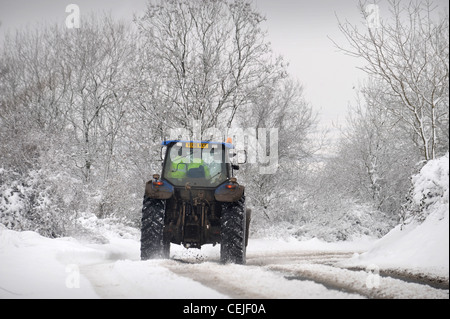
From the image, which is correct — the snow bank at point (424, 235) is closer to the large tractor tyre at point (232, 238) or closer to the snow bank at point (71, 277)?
the large tractor tyre at point (232, 238)

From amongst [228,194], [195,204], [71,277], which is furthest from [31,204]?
[71,277]

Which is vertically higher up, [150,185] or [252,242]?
[150,185]

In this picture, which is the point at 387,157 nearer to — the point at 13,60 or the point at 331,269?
the point at 331,269

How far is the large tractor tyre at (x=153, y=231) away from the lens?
7766 mm

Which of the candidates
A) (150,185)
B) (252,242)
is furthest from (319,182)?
(150,185)

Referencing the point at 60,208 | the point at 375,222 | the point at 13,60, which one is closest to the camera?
the point at 60,208

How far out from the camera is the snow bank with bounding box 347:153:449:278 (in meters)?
5.56

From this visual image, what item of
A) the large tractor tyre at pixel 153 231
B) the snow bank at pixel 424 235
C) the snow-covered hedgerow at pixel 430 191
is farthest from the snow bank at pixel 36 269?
the snow-covered hedgerow at pixel 430 191

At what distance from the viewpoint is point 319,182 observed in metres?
21.0

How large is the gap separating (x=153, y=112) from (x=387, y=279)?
1358 cm

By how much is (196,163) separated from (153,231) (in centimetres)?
177

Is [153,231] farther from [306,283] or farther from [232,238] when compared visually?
[306,283]

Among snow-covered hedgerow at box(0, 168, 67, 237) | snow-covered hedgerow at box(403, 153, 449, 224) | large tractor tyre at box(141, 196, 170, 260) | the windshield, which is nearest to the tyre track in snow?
large tractor tyre at box(141, 196, 170, 260)
